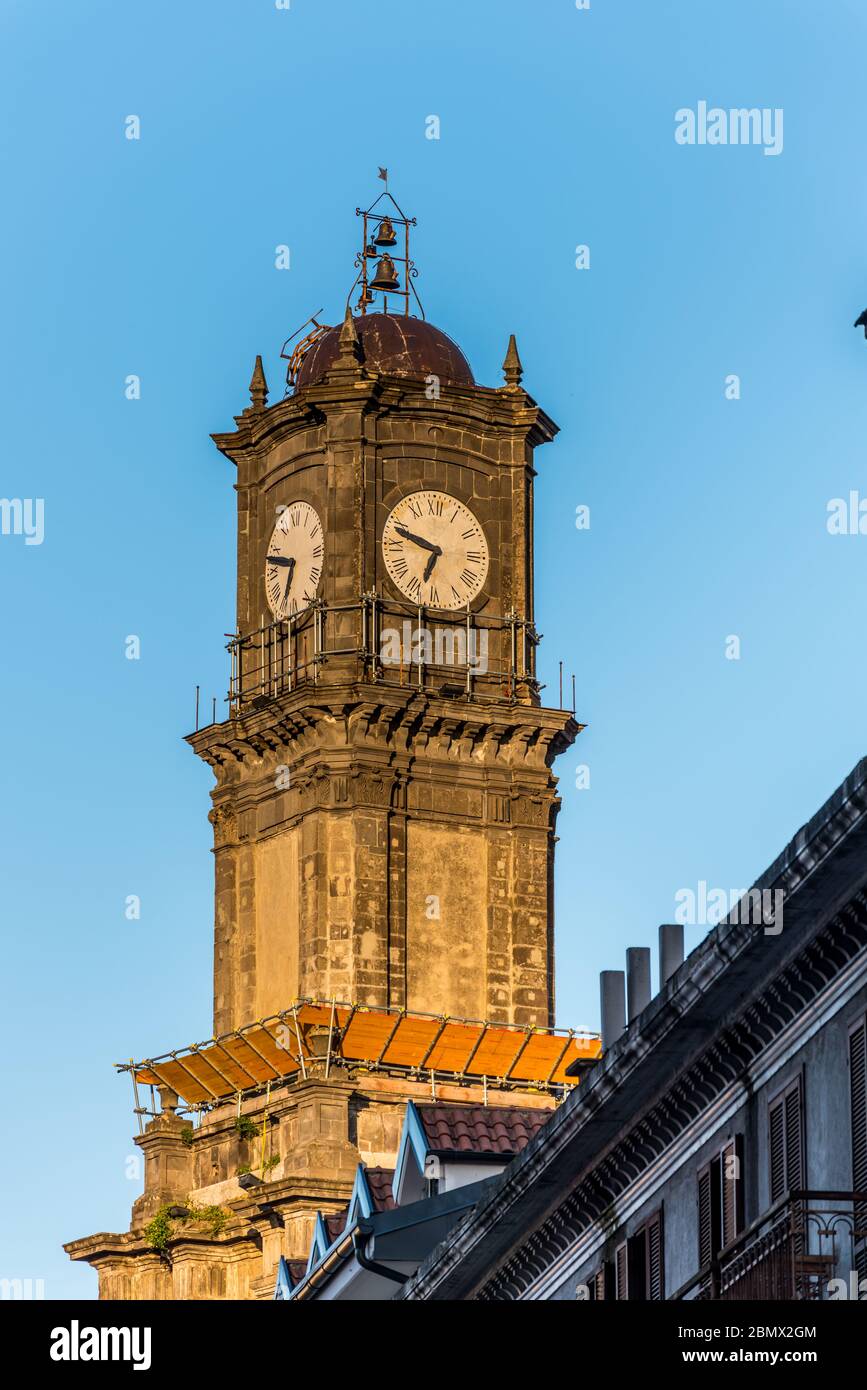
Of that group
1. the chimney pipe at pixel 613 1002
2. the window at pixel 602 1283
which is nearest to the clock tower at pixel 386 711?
the chimney pipe at pixel 613 1002

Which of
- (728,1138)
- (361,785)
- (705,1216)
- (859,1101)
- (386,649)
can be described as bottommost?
(705,1216)

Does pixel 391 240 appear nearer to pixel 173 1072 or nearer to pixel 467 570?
pixel 467 570

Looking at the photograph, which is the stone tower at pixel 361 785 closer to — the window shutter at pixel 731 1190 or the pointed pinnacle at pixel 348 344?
the pointed pinnacle at pixel 348 344

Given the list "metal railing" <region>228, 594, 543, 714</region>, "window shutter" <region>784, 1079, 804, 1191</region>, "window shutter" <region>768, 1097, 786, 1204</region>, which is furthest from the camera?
"metal railing" <region>228, 594, 543, 714</region>

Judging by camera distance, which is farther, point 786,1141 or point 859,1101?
point 786,1141

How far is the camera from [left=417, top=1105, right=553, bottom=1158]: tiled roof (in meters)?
63.4

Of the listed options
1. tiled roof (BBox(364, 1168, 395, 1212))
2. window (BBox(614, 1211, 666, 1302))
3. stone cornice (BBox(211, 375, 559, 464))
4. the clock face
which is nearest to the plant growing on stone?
the clock face

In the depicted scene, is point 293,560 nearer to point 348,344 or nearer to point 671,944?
point 348,344

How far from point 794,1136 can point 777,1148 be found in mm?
758

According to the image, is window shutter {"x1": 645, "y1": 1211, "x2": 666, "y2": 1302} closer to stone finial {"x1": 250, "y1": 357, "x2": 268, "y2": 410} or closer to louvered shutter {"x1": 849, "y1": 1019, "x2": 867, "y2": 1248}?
louvered shutter {"x1": 849, "y1": 1019, "x2": 867, "y2": 1248}

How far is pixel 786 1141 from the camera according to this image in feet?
149

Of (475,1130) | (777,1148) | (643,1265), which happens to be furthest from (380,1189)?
(777,1148)

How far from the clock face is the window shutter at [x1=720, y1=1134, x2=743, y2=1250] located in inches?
2437
